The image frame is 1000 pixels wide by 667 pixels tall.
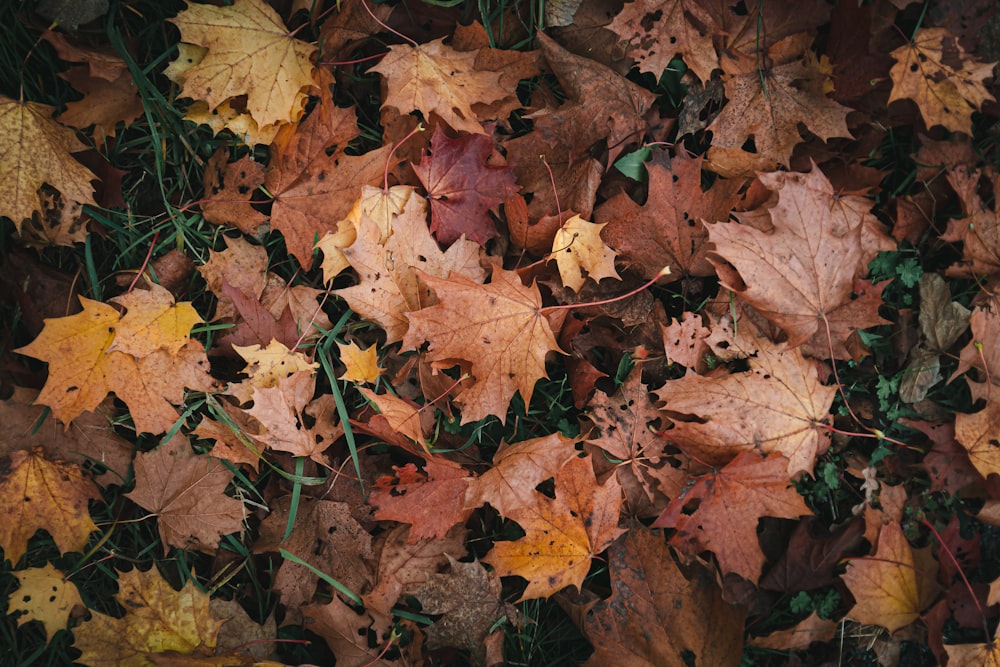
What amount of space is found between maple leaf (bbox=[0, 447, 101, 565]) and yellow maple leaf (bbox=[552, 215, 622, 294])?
61.4 inches

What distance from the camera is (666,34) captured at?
6.25ft

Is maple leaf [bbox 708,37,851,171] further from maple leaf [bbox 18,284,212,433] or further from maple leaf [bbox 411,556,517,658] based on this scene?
maple leaf [bbox 18,284,212,433]

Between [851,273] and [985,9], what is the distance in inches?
37.3

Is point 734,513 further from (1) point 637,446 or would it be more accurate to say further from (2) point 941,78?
(2) point 941,78

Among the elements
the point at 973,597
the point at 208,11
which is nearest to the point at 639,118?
the point at 208,11

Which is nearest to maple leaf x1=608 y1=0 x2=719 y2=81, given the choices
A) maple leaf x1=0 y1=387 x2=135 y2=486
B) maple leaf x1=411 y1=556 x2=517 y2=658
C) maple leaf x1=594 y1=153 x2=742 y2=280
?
maple leaf x1=594 y1=153 x2=742 y2=280

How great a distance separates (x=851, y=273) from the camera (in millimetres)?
1855

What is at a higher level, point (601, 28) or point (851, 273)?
point (601, 28)

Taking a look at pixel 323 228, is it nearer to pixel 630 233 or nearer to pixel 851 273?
pixel 630 233

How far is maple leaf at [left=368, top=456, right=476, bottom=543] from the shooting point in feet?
5.95

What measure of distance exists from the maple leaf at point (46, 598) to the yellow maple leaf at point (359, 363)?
1024 millimetres

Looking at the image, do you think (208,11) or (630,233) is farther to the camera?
(630,233)

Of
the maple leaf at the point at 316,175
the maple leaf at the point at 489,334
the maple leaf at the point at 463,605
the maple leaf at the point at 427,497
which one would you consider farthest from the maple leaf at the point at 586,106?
the maple leaf at the point at 463,605

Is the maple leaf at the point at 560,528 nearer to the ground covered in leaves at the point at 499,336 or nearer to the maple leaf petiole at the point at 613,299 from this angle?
the ground covered in leaves at the point at 499,336
